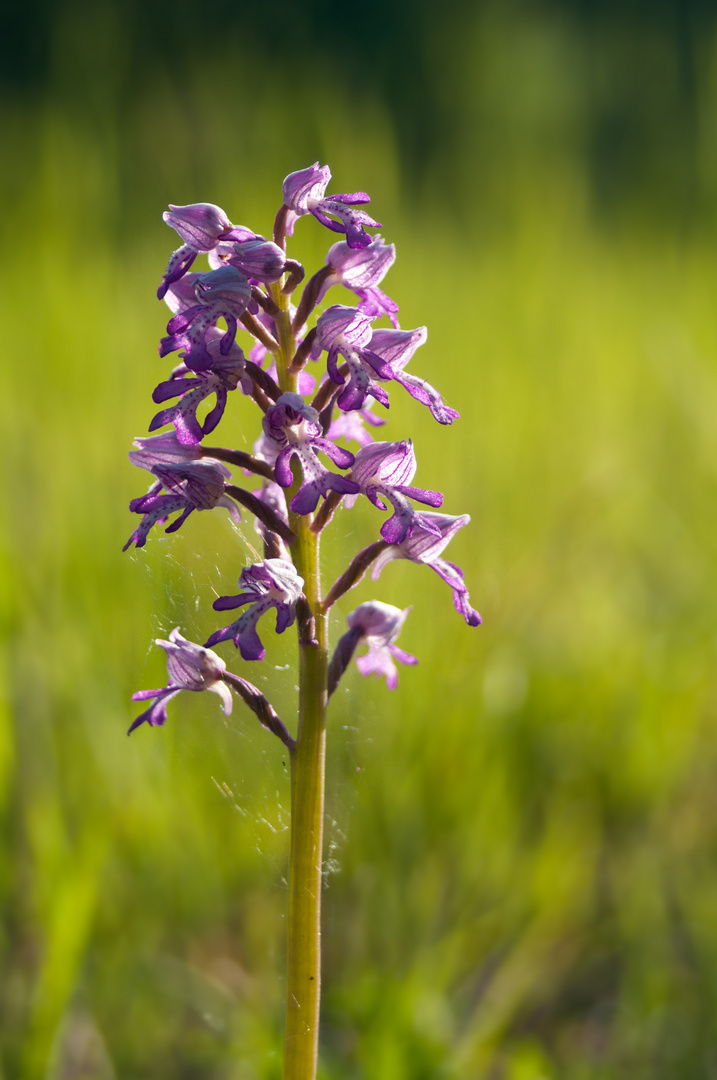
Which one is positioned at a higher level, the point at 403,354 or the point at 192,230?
the point at 192,230

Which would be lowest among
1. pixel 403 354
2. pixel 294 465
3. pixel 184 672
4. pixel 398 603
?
pixel 398 603

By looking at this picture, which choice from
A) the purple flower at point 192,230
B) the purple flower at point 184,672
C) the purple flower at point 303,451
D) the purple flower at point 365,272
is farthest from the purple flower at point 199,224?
the purple flower at point 184,672

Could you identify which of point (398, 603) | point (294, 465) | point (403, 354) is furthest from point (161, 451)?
point (398, 603)

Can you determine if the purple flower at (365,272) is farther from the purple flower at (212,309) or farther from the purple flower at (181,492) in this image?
the purple flower at (181,492)

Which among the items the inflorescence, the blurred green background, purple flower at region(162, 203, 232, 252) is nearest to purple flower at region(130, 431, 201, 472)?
the inflorescence

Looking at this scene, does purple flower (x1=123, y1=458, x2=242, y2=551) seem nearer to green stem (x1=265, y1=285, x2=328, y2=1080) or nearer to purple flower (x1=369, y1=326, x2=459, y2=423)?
green stem (x1=265, y1=285, x2=328, y2=1080)

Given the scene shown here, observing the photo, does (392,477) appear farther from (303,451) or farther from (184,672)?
(184,672)

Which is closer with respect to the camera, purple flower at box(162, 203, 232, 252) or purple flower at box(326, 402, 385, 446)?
purple flower at box(162, 203, 232, 252)
